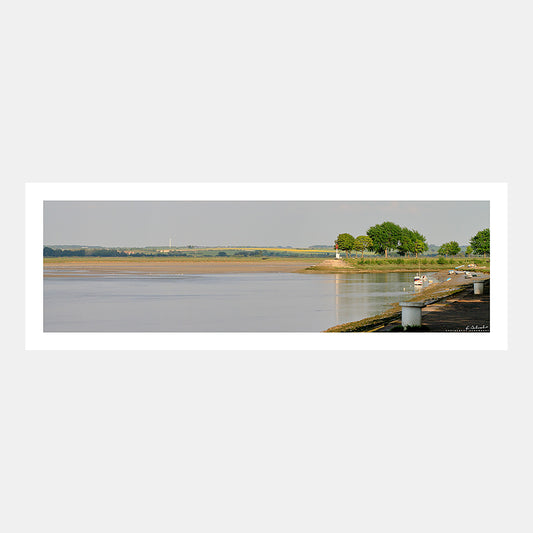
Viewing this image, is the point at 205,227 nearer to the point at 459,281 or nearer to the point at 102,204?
the point at 102,204

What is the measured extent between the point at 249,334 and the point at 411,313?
8.91ft

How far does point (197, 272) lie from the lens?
1044 cm

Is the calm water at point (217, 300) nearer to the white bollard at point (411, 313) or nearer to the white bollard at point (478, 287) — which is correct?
the white bollard at point (411, 313)

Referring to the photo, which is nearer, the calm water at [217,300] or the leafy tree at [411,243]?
the calm water at [217,300]

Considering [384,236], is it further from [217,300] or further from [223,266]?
[217,300]

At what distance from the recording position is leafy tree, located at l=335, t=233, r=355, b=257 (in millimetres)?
10188

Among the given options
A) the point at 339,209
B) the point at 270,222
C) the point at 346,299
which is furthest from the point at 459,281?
the point at 270,222

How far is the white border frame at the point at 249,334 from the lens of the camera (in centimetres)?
914

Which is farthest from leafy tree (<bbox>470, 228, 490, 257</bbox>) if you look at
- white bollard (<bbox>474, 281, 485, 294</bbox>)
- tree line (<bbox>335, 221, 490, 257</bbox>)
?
white bollard (<bbox>474, 281, 485, 294</bbox>)

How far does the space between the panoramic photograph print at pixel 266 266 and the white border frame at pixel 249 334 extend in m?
0.15

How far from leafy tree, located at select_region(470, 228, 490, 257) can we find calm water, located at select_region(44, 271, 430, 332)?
51.1 inches

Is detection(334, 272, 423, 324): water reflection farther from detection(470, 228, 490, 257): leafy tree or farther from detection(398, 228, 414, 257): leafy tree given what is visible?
detection(470, 228, 490, 257): leafy tree

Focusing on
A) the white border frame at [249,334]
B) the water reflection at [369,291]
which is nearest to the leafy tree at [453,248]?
the water reflection at [369,291]
